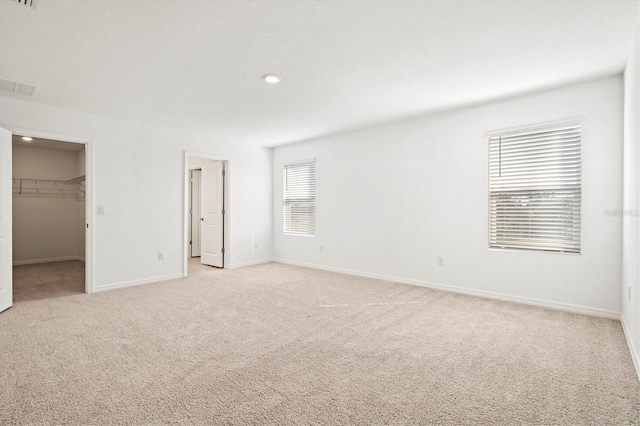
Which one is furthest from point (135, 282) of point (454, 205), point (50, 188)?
point (454, 205)

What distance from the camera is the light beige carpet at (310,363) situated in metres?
1.84

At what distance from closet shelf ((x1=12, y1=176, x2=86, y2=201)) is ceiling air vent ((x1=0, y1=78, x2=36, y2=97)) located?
3663 mm

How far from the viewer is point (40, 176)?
707cm

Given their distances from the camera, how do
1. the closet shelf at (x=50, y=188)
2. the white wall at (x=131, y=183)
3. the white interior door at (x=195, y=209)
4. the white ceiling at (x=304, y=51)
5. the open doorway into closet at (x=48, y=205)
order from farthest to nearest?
the white interior door at (x=195, y=209) < the closet shelf at (x=50, y=188) < the open doorway into closet at (x=48, y=205) < the white wall at (x=131, y=183) < the white ceiling at (x=304, y=51)

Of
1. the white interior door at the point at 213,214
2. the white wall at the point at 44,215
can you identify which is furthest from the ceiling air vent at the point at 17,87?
the white wall at the point at 44,215

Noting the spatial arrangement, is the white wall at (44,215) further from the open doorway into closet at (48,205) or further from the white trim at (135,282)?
the white trim at (135,282)

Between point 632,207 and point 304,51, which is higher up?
point 304,51

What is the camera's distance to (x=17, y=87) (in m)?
3.54

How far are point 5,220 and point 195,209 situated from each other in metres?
4.46

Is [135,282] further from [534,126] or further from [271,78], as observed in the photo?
[534,126]

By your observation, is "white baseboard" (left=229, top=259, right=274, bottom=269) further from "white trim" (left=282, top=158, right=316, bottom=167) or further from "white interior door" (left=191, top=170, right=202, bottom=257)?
"white interior door" (left=191, top=170, right=202, bottom=257)

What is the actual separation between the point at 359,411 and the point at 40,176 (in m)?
8.34

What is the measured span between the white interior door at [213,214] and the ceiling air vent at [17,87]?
3.00 m

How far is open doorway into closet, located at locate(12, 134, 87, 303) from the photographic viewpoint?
6.77 metres
